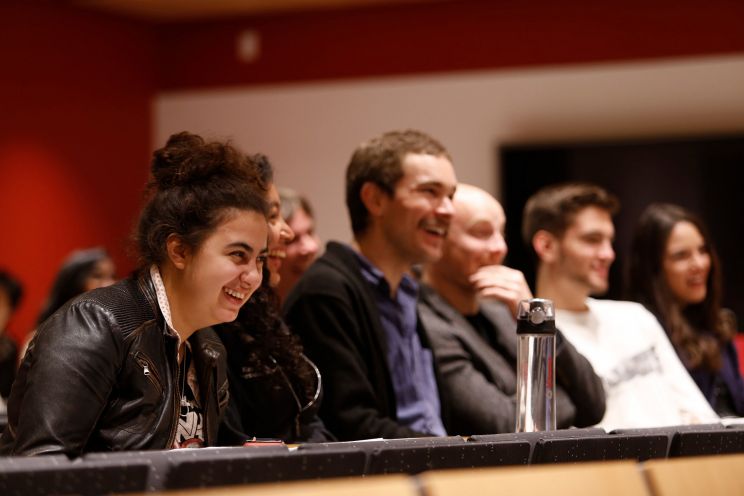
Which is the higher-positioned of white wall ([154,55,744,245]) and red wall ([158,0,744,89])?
red wall ([158,0,744,89])

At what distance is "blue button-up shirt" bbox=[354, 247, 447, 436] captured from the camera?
299cm

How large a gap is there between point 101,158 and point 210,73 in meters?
0.94

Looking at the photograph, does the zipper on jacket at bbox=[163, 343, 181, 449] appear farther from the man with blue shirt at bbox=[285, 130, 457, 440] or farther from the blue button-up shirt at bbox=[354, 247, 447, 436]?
the blue button-up shirt at bbox=[354, 247, 447, 436]

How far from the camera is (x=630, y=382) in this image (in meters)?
3.48

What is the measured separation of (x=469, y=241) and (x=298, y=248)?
69cm

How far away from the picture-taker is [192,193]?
224cm

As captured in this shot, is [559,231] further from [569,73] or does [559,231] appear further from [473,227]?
[569,73]

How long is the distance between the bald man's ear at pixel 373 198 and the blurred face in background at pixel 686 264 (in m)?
1.51

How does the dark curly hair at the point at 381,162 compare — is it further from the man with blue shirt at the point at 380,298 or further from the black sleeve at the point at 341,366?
the black sleeve at the point at 341,366

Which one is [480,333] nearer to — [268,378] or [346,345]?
[346,345]

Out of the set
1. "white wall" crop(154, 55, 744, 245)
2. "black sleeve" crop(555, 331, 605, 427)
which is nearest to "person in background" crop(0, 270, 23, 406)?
"white wall" crop(154, 55, 744, 245)

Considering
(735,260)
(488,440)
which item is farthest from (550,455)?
(735,260)

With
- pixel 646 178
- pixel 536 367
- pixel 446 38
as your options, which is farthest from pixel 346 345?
pixel 446 38

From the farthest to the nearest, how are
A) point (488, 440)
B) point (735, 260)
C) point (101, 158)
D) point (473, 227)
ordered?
point (101, 158)
point (735, 260)
point (473, 227)
point (488, 440)
